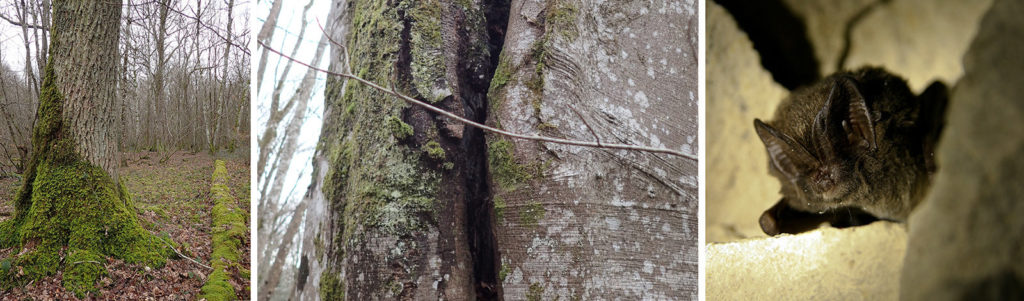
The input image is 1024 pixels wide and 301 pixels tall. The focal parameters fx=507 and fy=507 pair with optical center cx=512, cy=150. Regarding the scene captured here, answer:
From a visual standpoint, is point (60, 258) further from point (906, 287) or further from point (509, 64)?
point (906, 287)

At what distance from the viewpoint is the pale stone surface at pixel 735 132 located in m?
0.49

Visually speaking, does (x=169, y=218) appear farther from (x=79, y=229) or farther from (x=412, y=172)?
(x=412, y=172)

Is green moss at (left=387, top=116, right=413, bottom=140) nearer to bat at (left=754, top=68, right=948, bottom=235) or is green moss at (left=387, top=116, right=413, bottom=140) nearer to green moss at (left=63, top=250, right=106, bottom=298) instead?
bat at (left=754, top=68, right=948, bottom=235)

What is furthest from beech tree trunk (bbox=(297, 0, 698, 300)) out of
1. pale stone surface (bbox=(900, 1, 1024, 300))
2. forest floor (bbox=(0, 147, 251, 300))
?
forest floor (bbox=(0, 147, 251, 300))

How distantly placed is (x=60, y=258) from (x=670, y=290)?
240cm

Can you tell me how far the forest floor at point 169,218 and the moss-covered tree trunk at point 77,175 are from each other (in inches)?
2.0

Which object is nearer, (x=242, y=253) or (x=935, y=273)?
(x=935, y=273)

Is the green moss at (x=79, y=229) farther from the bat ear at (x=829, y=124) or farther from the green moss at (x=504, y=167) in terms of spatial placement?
the bat ear at (x=829, y=124)

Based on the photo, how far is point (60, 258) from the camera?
6.78 feet

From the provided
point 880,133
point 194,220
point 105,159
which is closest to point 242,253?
point 194,220

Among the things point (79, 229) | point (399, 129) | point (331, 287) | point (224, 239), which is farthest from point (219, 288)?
point (399, 129)

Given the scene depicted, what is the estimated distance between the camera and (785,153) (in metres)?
0.46

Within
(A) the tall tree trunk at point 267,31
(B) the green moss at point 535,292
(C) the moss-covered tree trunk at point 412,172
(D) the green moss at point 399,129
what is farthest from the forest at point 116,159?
(B) the green moss at point 535,292

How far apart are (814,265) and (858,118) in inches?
5.4
